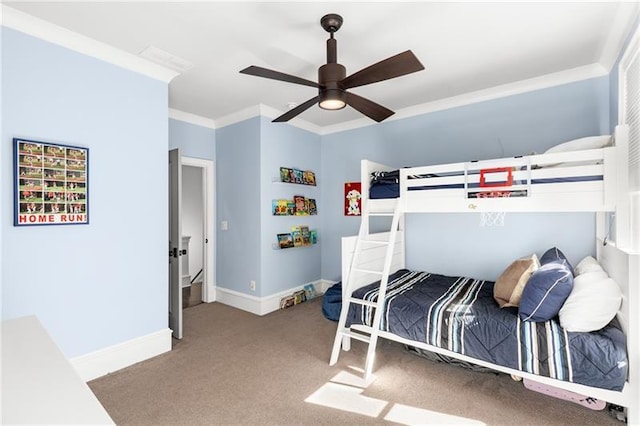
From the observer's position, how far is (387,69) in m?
1.86

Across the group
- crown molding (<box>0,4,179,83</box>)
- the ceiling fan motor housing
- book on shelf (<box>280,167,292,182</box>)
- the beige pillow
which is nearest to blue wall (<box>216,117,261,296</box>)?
book on shelf (<box>280,167,292,182</box>)

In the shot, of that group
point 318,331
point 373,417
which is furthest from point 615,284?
point 318,331

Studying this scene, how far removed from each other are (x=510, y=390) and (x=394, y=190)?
172 cm

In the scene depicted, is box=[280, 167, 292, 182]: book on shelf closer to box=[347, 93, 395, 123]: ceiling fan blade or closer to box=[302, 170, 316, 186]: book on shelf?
box=[302, 170, 316, 186]: book on shelf

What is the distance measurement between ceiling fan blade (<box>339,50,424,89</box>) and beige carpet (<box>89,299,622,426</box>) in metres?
2.11

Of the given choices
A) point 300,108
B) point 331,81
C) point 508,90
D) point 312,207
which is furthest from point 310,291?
point 508,90

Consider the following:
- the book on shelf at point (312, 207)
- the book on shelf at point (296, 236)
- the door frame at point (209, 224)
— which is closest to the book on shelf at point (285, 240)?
the book on shelf at point (296, 236)

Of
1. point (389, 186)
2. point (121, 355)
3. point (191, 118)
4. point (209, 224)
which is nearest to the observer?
point (121, 355)

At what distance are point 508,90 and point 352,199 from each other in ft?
7.13

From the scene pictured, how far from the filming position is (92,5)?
6.49ft

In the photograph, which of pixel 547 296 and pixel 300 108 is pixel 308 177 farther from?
pixel 547 296

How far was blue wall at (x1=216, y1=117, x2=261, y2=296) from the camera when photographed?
12.7ft

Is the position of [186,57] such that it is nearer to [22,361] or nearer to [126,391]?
[22,361]

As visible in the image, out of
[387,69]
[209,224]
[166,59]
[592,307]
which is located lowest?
[592,307]
